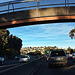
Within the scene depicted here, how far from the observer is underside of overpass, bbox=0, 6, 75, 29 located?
12.8 meters

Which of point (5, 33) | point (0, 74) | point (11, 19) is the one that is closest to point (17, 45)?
point (5, 33)

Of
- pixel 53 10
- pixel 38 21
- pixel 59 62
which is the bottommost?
pixel 59 62

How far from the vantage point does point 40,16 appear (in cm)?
1307

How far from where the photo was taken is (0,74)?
403 cm

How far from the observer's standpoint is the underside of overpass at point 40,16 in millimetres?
12805

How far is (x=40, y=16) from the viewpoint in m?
13.1

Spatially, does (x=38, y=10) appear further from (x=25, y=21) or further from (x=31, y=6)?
(x=25, y=21)

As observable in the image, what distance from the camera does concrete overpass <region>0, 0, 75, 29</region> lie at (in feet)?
42.0

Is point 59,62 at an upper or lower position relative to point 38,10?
lower

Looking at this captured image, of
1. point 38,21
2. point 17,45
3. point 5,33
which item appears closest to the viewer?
point 38,21

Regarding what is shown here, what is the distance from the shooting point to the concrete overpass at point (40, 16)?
1280 centimetres

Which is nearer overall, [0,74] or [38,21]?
[0,74]

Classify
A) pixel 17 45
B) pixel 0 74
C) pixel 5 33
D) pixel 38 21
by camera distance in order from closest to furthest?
pixel 0 74 < pixel 38 21 < pixel 5 33 < pixel 17 45

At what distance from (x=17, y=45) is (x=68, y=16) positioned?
6744 centimetres
